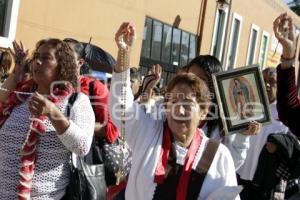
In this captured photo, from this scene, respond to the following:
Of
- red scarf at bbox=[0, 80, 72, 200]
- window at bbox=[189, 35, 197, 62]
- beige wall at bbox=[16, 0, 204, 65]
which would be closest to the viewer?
red scarf at bbox=[0, 80, 72, 200]

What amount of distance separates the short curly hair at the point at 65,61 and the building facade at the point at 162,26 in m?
1.56

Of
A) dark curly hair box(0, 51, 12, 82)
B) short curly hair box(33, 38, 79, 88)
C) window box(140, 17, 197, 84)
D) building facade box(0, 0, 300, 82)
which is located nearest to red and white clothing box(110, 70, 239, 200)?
short curly hair box(33, 38, 79, 88)

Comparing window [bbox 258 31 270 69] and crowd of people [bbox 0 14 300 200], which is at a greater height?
window [bbox 258 31 270 69]

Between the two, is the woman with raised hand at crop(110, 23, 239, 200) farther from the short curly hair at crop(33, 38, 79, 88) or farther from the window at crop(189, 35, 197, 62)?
the window at crop(189, 35, 197, 62)

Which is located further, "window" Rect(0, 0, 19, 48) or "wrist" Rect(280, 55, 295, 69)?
"window" Rect(0, 0, 19, 48)

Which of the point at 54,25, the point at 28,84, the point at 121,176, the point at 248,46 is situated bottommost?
the point at 121,176

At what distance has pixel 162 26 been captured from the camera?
42.7 ft

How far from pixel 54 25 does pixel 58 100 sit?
20.3ft

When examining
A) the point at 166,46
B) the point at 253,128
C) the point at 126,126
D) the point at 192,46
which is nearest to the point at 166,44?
the point at 166,46

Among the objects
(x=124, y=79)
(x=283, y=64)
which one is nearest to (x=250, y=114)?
(x=283, y=64)

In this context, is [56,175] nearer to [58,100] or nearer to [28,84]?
[58,100]

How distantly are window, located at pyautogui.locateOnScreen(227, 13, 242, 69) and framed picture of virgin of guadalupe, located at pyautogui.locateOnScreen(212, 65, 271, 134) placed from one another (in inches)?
593

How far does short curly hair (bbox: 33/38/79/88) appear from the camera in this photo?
283 centimetres

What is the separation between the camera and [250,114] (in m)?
3.10
